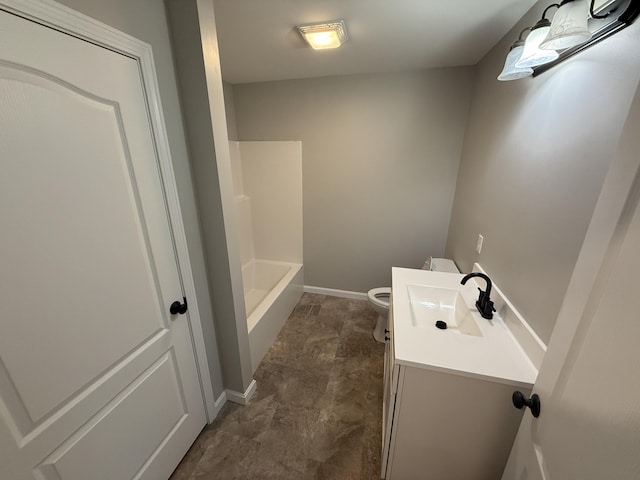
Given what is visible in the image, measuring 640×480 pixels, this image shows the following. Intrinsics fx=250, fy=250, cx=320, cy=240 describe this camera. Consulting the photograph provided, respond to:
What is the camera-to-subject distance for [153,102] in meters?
1.03

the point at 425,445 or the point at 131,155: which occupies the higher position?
the point at 131,155

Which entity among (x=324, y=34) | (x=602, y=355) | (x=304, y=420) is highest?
(x=324, y=34)

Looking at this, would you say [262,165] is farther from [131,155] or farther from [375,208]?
[131,155]

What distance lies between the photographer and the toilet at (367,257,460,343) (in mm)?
2094

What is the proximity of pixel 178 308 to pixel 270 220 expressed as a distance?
183cm

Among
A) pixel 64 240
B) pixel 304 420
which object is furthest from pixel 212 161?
pixel 304 420

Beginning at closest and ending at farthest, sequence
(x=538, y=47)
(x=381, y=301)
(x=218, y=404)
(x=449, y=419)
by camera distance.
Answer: (x=538, y=47) → (x=449, y=419) → (x=218, y=404) → (x=381, y=301)

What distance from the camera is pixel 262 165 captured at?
2793 mm

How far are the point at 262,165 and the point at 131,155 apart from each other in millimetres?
1896

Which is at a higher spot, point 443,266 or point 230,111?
point 230,111

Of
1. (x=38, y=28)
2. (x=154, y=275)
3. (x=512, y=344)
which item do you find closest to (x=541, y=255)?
(x=512, y=344)

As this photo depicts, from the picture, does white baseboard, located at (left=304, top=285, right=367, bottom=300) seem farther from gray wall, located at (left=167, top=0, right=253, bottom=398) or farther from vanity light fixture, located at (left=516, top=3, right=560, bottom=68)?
vanity light fixture, located at (left=516, top=3, right=560, bottom=68)

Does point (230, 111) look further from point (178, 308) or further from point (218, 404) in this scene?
point (218, 404)

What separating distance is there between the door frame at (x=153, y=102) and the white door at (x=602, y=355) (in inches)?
56.9
